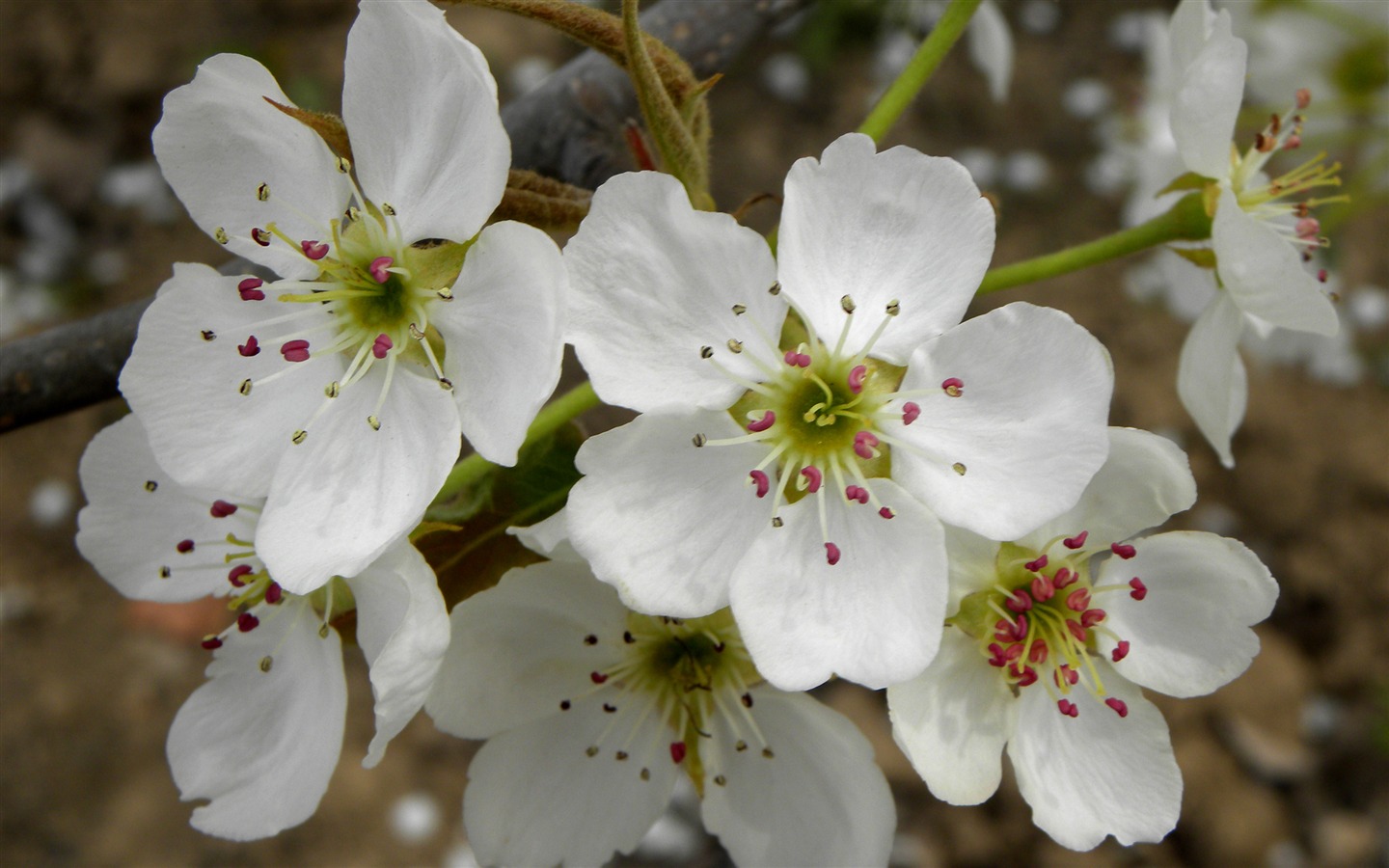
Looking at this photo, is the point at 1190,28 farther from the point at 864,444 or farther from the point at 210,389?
the point at 210,389

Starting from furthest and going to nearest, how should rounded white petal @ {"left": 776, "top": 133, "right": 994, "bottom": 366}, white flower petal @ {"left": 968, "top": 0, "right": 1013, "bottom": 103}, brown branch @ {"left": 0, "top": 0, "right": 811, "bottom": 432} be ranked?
white flower petal @ {"left": 968, "top": 0, "right": 1013, "bottom": 103}
brown branch @ {"left": 0, "top": 0, "right": 811, "bottom": 432}
rounded white petal @ {"left": 776, "top": 133, "right": 994, "bottom": 366}

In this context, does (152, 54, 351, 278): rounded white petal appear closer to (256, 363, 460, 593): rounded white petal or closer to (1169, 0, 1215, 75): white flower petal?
(256, 363, 460, 593): rounded white petal

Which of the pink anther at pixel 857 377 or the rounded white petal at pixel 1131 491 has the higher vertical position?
the pink anther at pixel 857 377

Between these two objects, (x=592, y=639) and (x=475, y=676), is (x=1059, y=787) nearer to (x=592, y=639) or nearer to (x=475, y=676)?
(x=592, y=639)

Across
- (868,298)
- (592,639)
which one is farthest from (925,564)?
(592,639)

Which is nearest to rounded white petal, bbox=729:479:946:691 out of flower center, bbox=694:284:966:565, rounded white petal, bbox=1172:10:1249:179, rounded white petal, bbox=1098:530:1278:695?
flower center, bbox=694:284:966:565

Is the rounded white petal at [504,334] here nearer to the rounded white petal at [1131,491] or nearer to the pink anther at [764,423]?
the pink anther at [764,423]

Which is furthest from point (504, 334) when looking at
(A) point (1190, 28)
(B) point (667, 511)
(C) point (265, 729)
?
(A) point (1190, 28)

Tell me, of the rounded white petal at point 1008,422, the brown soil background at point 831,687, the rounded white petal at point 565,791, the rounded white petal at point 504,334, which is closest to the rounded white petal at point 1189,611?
the rounded white petal at point 1008,422
